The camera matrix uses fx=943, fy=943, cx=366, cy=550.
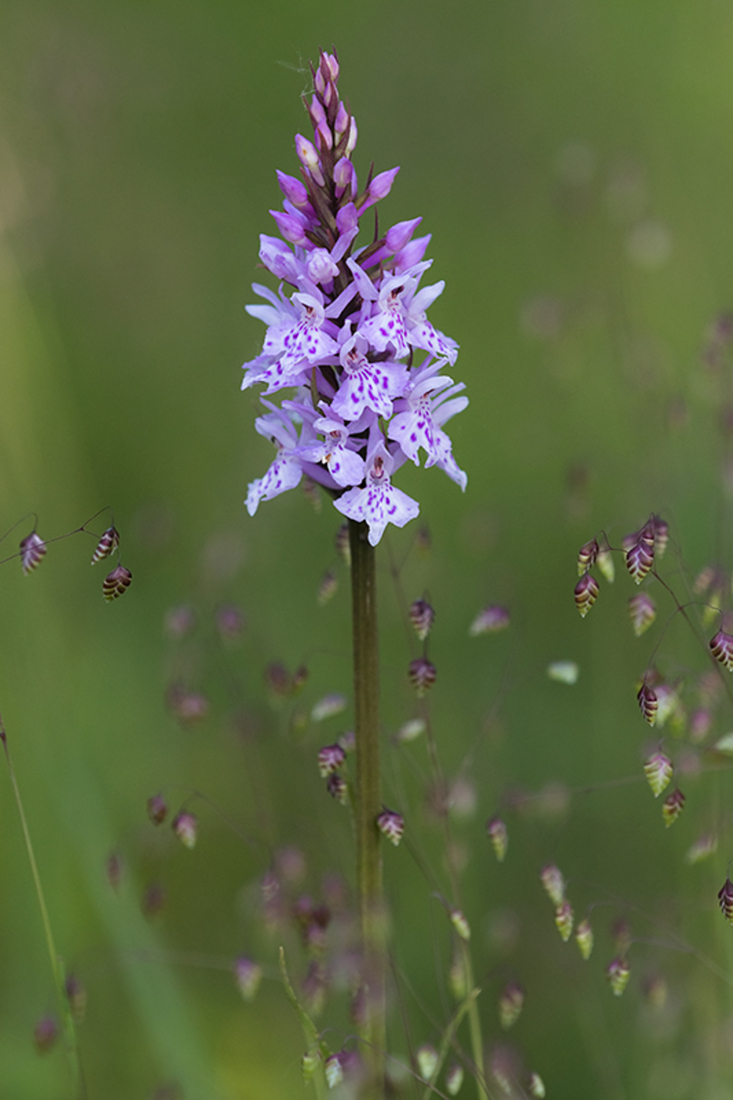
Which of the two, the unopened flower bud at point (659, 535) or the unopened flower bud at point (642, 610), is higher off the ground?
the unopened flower bud at point (659, 535)

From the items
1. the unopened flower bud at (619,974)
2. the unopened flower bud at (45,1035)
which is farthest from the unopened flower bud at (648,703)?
the unopened flower bud at (45,1035)

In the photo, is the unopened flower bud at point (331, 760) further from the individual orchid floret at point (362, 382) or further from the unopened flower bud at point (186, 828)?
the individual orchid floret at point (362, 382)

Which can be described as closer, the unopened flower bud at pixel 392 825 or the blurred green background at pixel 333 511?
the unopened flower bud at pixel 392 825

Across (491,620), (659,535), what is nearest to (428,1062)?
(491,620)

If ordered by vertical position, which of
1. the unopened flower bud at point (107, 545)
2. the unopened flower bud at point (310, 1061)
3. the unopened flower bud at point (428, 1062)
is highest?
the unopened flower bud at point (107, 545)

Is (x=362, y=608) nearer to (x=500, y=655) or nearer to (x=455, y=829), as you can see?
(x=455, y=829)

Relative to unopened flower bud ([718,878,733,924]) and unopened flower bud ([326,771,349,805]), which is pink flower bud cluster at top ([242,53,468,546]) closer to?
unopened flower bud ([326,771,349,805])

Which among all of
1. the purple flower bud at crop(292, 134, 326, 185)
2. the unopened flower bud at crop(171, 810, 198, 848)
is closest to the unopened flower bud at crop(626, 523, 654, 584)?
the purple flower bud at crop(292, 134, 326, 185)
